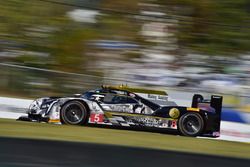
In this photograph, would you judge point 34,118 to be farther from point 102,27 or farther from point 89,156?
point 89,156

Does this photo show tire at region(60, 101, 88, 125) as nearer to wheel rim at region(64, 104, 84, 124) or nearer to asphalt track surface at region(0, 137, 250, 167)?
wheel rim at region(64, 104, 84, 124)

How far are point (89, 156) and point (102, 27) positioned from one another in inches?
470

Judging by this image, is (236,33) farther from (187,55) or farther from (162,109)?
(162,109)

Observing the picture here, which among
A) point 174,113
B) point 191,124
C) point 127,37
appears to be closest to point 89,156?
point 174,113

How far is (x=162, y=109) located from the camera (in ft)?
34.3

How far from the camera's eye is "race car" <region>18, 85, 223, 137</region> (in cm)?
1032

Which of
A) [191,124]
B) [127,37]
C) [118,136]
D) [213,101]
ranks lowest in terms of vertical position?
[118,136]

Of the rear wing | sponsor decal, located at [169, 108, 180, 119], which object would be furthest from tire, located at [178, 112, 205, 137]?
the rear wing

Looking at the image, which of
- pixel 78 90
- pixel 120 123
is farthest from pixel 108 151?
Answer: pixel 78 90

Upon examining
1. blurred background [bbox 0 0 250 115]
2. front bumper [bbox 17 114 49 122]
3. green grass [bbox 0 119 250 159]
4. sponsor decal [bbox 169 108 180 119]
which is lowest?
green grass [bbox 0 119 250 159]

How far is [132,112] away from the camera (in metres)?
10.5

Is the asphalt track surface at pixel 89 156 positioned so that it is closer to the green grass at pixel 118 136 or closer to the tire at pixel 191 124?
the green grass at pixel 118 136

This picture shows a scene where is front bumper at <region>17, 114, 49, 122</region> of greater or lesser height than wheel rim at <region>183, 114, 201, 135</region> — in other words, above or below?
below

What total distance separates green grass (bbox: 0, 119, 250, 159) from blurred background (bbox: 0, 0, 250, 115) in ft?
12.3
